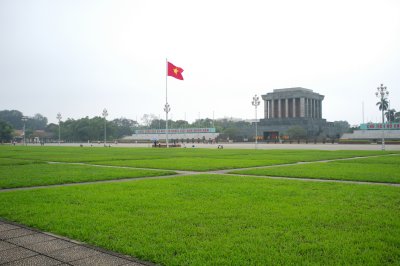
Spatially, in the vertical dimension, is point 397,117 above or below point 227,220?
above

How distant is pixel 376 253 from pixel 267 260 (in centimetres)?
173

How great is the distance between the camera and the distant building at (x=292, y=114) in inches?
4407

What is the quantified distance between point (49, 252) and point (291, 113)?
405 ft

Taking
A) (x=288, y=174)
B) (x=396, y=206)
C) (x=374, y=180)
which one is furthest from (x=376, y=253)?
(x=288, y=174)

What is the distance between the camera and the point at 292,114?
123062mm

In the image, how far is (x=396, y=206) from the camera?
8.95 meters

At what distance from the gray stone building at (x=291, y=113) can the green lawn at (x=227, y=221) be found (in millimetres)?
100915

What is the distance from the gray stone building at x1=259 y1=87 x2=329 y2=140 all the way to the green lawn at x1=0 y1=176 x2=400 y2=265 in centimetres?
10092

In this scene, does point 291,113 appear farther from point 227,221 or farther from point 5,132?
point 227,221

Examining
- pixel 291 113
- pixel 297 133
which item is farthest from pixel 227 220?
pixel 291 113

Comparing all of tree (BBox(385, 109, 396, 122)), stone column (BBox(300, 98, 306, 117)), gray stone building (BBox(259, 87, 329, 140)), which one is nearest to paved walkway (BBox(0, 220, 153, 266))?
gray stone building (BBox(259, 87, 329, 140))

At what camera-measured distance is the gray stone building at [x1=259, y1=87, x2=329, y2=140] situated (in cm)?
11185

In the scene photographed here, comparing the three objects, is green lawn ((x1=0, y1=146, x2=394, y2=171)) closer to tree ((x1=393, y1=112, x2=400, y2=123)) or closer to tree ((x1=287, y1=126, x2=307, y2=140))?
tree ((x1=287, y1=126, x2=307, y2=140))

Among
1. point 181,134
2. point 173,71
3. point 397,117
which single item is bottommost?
point 181,134
